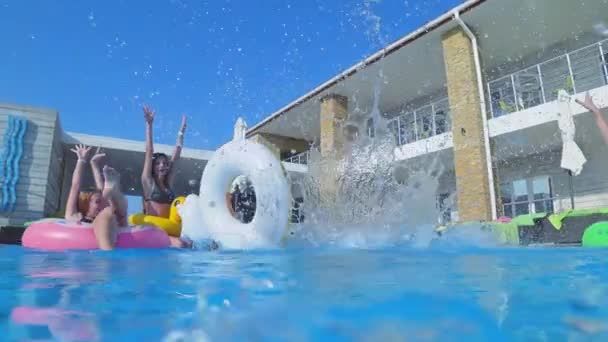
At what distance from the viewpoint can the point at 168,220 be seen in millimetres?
5910

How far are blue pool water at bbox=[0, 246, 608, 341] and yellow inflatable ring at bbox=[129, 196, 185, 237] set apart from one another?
3601 mm

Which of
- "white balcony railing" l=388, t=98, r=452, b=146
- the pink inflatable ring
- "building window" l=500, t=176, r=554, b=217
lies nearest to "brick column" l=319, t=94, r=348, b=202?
"white balcony railing" l=388, t=98, r=452, b=146

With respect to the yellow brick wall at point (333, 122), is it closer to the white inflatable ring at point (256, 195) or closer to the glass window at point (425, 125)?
the glass window at point (425, 125)

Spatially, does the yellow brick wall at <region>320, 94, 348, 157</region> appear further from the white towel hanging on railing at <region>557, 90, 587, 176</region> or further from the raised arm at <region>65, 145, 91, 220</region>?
the raised arm at <region>65, 145, 91, 220</region>

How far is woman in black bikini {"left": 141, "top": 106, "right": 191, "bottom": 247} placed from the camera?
574 centimetres

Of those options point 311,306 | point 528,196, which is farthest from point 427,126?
point 311,306

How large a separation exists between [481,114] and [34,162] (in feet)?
36.7

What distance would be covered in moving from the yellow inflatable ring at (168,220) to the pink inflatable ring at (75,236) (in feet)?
2.64

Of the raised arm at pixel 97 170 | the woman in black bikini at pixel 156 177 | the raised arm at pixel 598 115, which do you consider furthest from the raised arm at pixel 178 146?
the raised arm at pixel 598 115

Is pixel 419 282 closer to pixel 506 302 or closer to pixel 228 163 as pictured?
pixel 506 302

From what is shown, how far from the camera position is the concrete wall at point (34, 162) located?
31.8 feet

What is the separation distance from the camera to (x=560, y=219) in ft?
20.6

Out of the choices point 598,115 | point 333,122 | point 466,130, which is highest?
point 333,122

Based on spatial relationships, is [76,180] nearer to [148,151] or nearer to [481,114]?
[148,151]
